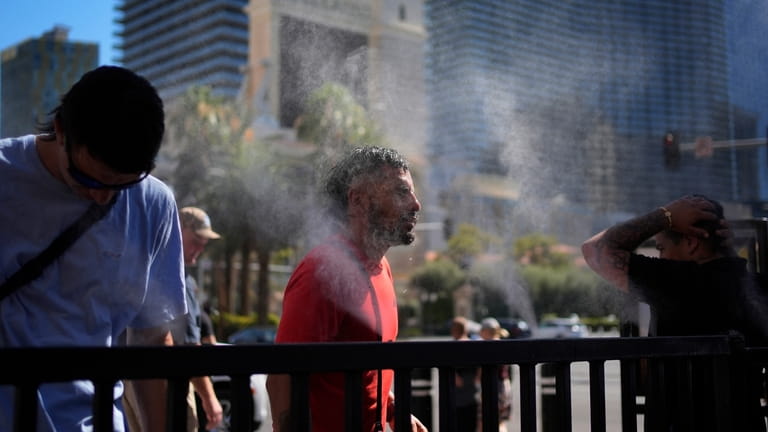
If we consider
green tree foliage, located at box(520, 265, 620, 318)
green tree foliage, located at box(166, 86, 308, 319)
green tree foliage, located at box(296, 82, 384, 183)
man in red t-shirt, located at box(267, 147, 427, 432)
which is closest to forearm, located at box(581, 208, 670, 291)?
man in red t-shirt, located at box(267, 147, 427, 432)

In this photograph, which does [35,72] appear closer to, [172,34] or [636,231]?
[172,34]

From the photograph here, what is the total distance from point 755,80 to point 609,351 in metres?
1.91

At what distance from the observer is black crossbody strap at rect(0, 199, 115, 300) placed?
5.69ft

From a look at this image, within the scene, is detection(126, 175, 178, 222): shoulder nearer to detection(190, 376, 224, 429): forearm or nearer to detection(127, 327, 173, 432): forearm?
detection(127, 327, 173, 432): forearm

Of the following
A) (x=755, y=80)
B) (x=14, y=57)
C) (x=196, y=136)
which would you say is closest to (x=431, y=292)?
(x=196, y=136)

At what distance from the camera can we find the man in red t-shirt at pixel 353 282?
218cm

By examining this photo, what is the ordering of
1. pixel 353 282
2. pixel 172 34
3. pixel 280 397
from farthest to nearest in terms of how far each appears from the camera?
pixel 172 34 → pixel 353 282 → pixel 280 397

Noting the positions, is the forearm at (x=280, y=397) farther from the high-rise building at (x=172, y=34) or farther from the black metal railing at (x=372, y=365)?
the high-rise building at (x=172, y=34)

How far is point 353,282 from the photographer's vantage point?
2.34m

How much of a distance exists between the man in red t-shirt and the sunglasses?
61 cm

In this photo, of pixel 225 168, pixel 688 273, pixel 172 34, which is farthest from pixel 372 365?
pixel 225 168

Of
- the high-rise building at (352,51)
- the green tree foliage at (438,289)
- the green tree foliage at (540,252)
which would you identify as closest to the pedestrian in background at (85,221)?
the high-rise building at (352,51)

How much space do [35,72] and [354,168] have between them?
4913mm

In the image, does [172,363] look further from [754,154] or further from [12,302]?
[754,154]
